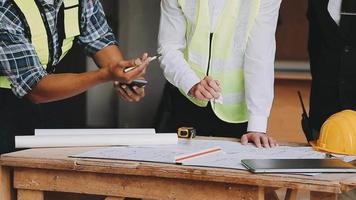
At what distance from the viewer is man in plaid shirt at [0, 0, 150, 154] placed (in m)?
2.25

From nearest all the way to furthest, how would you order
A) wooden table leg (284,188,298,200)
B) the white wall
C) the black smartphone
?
1. the black smartphone
2. wooden table leg (284,188,298,200)
3. the white wall

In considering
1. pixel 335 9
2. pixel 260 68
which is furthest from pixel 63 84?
pixel 335 9

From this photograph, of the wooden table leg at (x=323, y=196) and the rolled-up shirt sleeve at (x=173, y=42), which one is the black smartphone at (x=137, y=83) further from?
the wooden table leg at (x=323, y=196)

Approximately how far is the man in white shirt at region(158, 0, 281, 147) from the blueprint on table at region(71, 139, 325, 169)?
225 mm

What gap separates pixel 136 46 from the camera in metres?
5.36

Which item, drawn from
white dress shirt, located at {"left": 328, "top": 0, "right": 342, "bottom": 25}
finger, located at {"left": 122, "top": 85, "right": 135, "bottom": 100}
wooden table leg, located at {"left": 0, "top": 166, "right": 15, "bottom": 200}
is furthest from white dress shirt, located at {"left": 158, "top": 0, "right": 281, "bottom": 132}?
wooden table leg, located at {"left": 0, "top": 166, "right": 15, "bottom": 200}

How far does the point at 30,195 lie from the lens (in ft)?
7.47

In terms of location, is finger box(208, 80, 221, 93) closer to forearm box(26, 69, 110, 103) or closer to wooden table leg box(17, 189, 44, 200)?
forearm box(26, 69, 110, 103)

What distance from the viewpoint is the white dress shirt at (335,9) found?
282 cm

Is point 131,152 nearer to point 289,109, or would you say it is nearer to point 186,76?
point 186,76

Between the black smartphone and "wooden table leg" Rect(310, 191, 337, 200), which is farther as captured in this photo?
the black smartphone

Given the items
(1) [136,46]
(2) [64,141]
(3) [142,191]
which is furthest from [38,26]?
(1) [136,46]

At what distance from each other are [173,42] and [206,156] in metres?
0.72

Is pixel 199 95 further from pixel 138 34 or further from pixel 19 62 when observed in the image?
pixel 138 34
